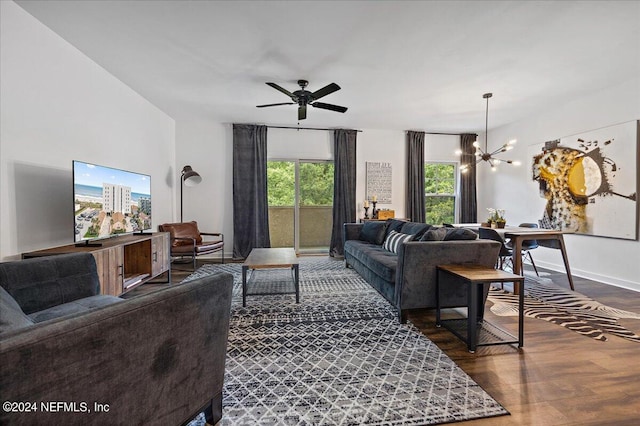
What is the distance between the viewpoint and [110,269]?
8.84ft

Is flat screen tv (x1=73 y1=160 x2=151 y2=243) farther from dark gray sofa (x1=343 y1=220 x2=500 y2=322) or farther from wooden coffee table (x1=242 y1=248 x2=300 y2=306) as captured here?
dark gray sofa (x1=343 y1=220 x2=500 y2=322)

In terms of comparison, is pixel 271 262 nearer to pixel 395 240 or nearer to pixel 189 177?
pixel 395 240

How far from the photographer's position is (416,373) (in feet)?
6.27

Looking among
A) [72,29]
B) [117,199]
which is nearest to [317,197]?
[117,199]

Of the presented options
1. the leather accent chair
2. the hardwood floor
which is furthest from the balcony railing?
the hardwood floor

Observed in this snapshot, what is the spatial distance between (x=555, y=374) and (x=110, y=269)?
3563mm

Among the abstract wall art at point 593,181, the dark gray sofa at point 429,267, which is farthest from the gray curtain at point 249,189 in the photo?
the abstract wall art at point 593,181

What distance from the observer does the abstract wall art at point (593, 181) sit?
147 inches

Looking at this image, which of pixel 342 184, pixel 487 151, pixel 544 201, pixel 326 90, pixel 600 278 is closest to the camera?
pixel 326 90

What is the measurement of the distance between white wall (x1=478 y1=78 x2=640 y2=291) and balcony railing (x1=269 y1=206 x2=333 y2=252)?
11.6ft

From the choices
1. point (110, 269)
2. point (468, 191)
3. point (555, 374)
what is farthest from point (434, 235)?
point (468, 191)

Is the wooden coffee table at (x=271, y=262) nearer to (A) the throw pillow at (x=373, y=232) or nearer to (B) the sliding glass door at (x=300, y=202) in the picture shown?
(A) the throw pillow at (x=373, y=232)

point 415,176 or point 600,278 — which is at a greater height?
point 415,176

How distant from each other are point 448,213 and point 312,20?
5.32m
